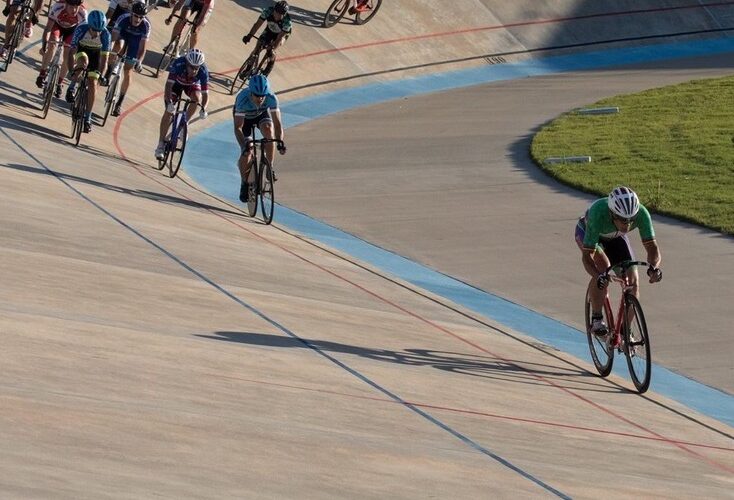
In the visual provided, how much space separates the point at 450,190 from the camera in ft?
57.7

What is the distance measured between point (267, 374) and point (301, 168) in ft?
36.5

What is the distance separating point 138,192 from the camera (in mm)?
14570

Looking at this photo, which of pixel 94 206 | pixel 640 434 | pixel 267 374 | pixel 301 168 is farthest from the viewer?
pixel 301 168

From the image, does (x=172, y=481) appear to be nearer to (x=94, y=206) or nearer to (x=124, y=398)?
(x=124, y=398)

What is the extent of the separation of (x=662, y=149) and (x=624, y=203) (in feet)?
35.2

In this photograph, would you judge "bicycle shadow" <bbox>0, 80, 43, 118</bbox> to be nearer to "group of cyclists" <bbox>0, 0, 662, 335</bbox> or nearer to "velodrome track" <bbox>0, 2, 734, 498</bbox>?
"group of cyclists" <bbox>0, 0, 662, 335</bbox>

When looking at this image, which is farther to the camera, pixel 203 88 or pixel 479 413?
pixel 203 88

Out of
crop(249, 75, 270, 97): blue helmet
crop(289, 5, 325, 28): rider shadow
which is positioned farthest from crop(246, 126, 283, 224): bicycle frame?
crop(289, 5, 325, 28): rider shadow

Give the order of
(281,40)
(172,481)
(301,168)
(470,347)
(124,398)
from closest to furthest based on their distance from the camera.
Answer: (172,481)
(124,398)
(470,347)
(301,168)
(281,40)

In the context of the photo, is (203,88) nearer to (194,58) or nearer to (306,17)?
(194,58)

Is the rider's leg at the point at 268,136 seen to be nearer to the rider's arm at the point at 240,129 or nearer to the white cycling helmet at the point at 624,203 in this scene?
the rider's arm at the point at 240,129

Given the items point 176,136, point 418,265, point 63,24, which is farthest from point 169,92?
point 418,265

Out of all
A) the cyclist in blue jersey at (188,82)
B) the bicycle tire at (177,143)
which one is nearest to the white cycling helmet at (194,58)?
the cyclist in blue jersey at (188,82)

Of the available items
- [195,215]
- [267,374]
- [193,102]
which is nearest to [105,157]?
[193,102]
